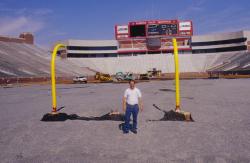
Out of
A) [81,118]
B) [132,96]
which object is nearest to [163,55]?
[81,118]

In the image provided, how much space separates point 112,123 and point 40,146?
308cm

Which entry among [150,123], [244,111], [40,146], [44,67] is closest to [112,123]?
[150,123]

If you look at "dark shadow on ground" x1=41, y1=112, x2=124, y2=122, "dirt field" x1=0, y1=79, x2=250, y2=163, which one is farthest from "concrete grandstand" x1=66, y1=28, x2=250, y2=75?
"dirt field" x1=0, y1=79, x2=250, y2=163

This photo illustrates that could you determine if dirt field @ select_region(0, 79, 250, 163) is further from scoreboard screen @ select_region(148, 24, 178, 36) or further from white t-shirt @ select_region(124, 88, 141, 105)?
scoreboard screen @ select_region(148, 24, 178, 36)

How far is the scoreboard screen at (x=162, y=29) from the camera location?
226 ft

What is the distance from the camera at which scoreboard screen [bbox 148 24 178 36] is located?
68938 millimetres

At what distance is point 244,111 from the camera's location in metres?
11.5

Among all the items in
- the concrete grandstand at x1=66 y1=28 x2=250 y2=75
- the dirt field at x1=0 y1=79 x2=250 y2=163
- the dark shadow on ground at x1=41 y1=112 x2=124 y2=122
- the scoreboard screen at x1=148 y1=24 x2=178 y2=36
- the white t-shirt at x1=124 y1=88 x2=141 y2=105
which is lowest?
the dirt field at x1=0 y1=79 x2=250 y2=163

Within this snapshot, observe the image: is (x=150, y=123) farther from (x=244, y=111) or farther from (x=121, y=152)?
(x=244, y=111)

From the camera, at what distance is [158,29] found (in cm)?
6912

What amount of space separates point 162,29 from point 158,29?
0.95 meters

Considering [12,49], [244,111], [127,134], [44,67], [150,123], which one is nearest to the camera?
[127,134]

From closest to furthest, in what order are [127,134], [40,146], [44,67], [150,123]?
[40,146] < [127,134] < [150,123] < [44,67]

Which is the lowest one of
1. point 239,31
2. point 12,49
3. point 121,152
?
point 121,152
